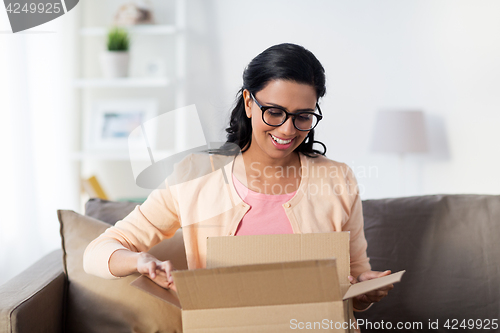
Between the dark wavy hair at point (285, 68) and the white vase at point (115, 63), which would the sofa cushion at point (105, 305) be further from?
the white vase at point (115, 63)

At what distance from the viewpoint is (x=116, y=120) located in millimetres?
2715

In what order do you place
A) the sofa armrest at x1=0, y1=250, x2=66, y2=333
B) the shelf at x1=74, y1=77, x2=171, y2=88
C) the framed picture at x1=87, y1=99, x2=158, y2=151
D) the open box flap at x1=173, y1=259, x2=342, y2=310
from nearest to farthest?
1. the open box flap at x1=173, y1=259, x2=342, y2=310
2. the sofa armrest at x1=0, y1=250, x2=66, y2=333
3. the shelf at x1=74, y1=77, x2=171, y2=88
4. the framed picture at x1=87, y1=99, x2=158, y2=151

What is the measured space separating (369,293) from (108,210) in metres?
0.86

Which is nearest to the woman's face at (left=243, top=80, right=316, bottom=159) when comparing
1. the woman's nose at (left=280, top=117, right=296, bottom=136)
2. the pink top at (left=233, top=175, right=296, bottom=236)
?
the woman's nose at (left=280, top=117, right=296, bottom=136)

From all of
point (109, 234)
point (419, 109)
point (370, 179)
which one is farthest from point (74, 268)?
point (419, 109)

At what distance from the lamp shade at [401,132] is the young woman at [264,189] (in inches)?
43.3

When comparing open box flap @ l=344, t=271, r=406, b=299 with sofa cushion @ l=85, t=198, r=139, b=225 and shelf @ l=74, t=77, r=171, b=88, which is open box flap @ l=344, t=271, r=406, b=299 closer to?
sofa cushion @ l=85, t=198, r=139, b=225

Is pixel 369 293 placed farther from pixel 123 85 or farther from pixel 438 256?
pixel 123 85

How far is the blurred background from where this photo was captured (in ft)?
7.50

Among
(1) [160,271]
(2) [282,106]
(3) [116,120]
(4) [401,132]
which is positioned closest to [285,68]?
(2) [282,106]

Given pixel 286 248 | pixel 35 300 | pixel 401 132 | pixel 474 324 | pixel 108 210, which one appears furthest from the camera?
pixel 401 132

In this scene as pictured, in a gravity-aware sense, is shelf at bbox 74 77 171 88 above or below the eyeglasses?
above

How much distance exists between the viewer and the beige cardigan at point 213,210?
3.76 ft

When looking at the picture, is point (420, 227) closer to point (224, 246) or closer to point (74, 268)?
point (224, 246)
